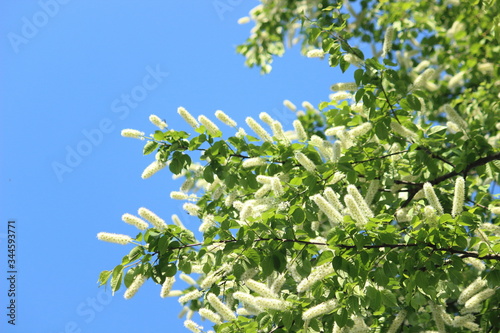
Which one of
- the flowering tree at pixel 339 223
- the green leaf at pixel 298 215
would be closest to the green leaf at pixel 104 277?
the flowering tree at pixel 339 223

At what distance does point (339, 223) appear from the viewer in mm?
3447

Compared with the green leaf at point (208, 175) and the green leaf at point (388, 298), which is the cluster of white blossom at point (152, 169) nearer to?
the green leaf at point (208, 175)

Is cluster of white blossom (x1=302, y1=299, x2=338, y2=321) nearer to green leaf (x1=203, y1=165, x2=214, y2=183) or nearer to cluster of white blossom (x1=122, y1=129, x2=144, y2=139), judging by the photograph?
green leaf (x1=203, y1=165, x2=214, y2=183)

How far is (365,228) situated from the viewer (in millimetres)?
3410

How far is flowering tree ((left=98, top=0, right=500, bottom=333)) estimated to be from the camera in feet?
11.7

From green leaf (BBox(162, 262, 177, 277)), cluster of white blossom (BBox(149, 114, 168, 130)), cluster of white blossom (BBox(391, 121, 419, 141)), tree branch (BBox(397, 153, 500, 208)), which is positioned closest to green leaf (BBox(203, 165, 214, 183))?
cluster of white blossom (BBox(149, 114, 168, 130))

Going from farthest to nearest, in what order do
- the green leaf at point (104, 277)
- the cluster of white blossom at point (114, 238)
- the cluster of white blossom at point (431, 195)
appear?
1. the green leaf at point (104, 277)
2. the cluster of white blossom at point (114, 238)
3. the cluster of white blossom at point (431, 195)

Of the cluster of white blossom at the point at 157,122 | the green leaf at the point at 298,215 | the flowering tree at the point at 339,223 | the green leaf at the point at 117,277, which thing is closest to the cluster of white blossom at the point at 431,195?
the flowering tree at the point at 339,223

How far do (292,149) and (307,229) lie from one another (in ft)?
2.44

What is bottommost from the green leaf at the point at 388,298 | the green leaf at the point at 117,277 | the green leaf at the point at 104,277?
the green leaf at the point at 388,298

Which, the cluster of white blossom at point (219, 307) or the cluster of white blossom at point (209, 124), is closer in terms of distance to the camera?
the cluster of white blossom at point (219, 307)

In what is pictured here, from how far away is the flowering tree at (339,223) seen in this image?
3.56 meters

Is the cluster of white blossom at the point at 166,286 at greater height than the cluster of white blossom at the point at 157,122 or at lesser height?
lesser

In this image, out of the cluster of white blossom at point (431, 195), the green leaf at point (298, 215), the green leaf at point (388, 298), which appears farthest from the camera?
the green leaf at point (298, 215)
